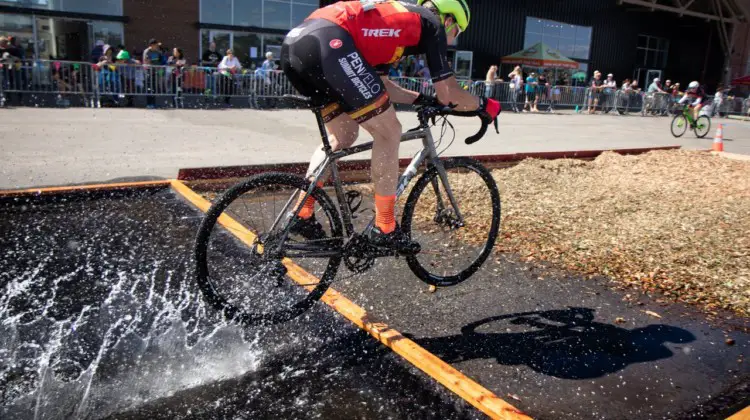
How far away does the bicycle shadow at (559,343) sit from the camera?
3.25m

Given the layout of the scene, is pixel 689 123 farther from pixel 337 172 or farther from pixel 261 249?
pixel 261 249

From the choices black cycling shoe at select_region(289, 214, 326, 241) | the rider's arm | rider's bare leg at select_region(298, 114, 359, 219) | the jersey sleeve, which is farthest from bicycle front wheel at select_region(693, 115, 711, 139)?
black cycling shoe at select_region(289, 214, 326, 241)

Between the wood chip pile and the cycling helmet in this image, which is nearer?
the cycling helmet

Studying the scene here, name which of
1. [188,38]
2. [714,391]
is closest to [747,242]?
[714,391]

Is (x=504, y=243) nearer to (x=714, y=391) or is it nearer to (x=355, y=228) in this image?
(x=355, y=228)

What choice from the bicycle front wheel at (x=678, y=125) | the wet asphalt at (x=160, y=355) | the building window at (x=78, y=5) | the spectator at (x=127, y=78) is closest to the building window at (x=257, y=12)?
the building window at (x=78, y=5)

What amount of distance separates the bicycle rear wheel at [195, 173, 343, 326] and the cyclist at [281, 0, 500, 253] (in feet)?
0.32

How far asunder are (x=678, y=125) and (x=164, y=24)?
18.1m

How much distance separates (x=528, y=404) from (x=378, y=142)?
178cm

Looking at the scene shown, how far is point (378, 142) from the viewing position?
361 cm

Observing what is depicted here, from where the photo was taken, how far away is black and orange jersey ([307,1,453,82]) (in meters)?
3.39

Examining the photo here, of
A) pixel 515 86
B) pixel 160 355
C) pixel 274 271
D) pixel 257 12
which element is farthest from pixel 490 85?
pixel 160 355

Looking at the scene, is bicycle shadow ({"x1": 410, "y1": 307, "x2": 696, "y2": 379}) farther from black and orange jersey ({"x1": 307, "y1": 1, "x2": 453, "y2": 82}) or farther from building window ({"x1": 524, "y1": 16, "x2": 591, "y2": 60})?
building window ({"x1": 524, "y1": 16, "x2": 591, "y2": 60})

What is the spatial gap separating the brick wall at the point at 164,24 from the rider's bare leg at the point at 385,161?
63.5 feet
